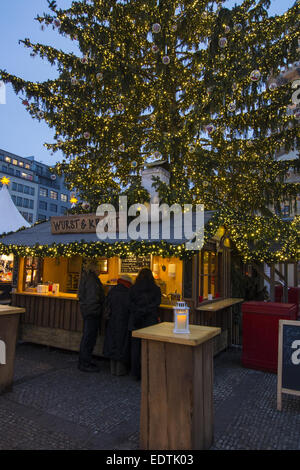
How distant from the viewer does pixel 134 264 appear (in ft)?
A: 31.1

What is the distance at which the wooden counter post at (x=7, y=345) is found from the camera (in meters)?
4.48

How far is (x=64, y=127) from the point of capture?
11.7m

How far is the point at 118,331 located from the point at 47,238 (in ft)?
11.4

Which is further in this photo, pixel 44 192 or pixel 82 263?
pixel 44 192

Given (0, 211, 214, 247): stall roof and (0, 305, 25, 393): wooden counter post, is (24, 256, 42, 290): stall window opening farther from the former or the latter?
(0, 305, 25, 393): wooden counter post

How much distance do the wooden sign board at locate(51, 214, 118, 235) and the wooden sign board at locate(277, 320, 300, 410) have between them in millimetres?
4643

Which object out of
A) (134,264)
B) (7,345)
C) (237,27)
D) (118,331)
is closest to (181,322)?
(118,331)

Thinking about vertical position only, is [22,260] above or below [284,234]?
below

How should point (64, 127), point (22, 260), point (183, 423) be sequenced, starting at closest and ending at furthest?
point (183, 423), point (22, 260), point (64, 127)

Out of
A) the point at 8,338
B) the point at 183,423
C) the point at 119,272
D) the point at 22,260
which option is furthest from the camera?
the point at 119,272

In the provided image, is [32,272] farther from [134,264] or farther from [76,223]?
[134,264]
